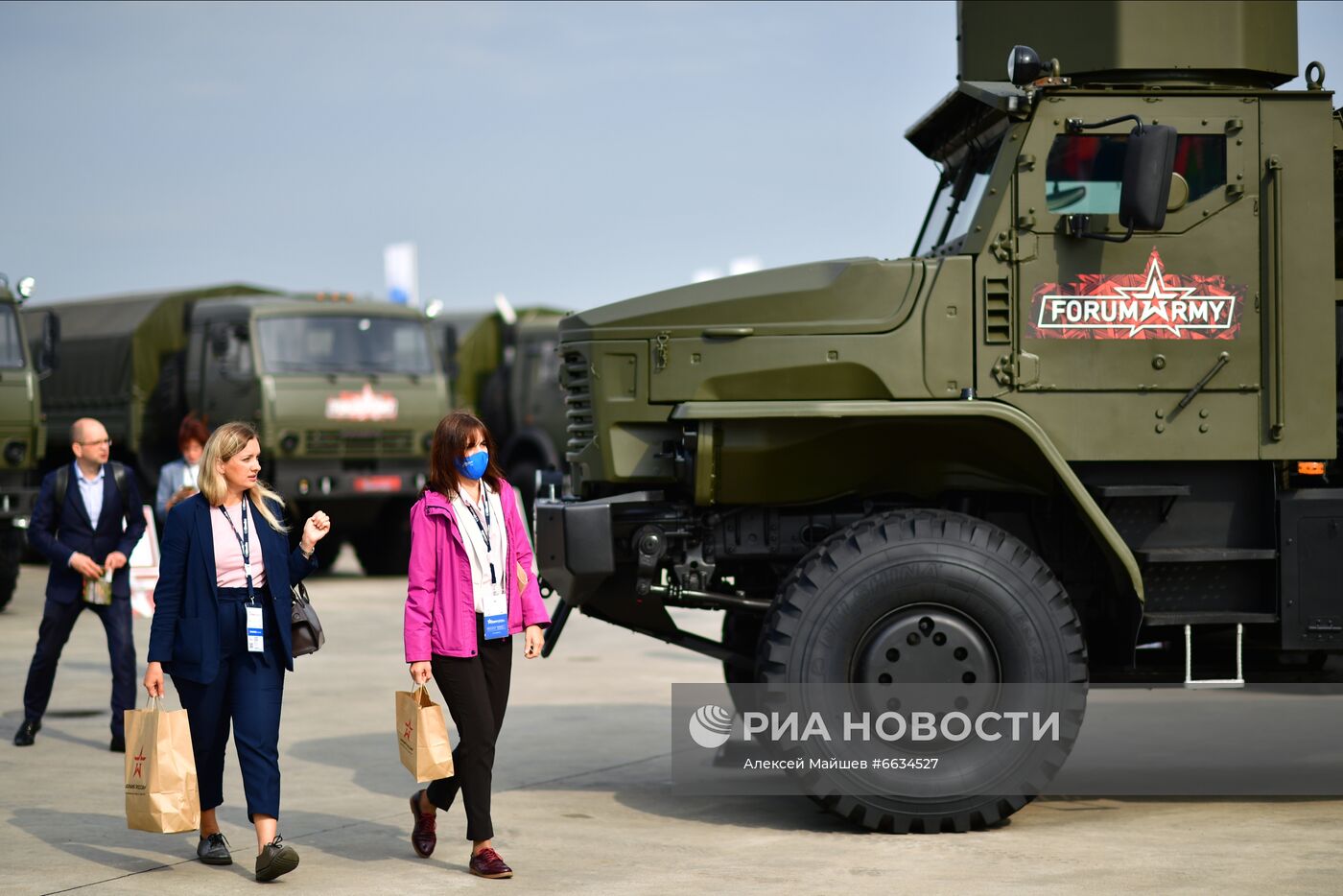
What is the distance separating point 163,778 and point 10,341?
11562mm

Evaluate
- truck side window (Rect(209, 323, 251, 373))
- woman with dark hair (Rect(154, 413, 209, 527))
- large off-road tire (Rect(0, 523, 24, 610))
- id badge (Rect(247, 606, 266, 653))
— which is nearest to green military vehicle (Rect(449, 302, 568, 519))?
truck side window (Rect(209, 323, 251, 373))

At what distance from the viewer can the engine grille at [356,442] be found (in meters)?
18.1

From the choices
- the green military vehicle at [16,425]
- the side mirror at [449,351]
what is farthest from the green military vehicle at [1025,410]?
the side mirror at [449,351]

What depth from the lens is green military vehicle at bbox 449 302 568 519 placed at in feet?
74.3

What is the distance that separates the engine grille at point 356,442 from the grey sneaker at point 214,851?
11895 millimetres

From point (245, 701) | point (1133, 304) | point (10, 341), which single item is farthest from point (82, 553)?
point (10, 341)

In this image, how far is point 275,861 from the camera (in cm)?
600

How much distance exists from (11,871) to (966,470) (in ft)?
13.1

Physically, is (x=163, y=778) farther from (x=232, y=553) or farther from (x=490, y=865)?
(x=490, y=865)

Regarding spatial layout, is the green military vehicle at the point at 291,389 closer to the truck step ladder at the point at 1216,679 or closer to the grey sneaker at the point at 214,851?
the grey sneaker at the point at 214,851

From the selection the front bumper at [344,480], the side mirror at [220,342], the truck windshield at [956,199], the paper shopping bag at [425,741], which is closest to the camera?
the paper shopping bag at [425,741]

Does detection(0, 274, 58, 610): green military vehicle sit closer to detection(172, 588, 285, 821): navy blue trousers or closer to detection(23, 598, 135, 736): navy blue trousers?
detection(23, 598, 135, 736): navy blue trousers

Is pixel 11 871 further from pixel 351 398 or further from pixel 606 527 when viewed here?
pixel 351 398

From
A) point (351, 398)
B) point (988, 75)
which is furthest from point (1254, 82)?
point (351, 398)
